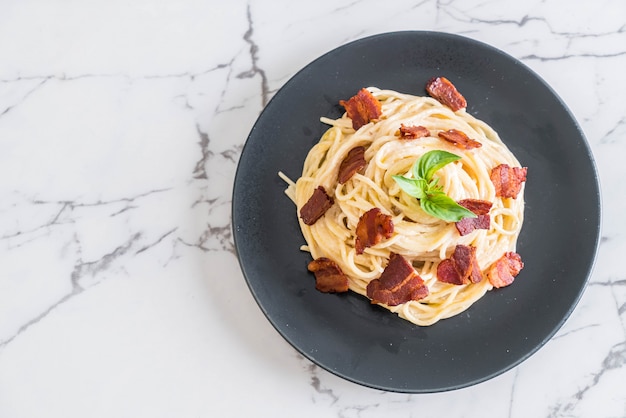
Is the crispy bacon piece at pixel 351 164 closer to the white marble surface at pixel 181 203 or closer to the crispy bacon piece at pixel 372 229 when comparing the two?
the crispy bacon piece at pixel 372 229

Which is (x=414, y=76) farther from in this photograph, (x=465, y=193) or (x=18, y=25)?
(x=18, y=25)

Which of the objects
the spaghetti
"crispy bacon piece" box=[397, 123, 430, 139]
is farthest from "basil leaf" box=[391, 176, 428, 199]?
"crispy bacon piece" box=[397, 123, 430, 139]

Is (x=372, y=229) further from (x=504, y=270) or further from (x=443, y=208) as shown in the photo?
(x=504, y=270)

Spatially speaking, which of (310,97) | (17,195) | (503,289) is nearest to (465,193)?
(503,289)

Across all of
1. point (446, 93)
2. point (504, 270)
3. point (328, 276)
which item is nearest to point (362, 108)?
point (446, 93)

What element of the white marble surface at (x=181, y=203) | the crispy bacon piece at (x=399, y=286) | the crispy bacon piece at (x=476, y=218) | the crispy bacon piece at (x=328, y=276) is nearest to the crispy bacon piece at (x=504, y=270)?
the crispy bacon piece at (x=476, y=218)

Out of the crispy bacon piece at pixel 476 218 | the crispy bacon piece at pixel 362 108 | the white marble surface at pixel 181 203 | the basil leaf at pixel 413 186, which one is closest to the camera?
the basil leaf at pixel 413 186

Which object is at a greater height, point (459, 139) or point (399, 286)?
point (459, 139)
